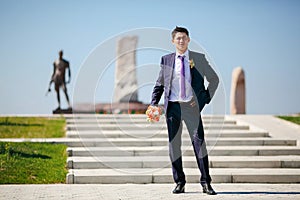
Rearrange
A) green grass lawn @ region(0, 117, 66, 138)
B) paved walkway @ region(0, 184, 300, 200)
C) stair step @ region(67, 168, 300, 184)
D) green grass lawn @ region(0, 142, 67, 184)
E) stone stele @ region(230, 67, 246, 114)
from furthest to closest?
stone stele @ region(230, 67, 246, 114) < green grass lawn @ region(0, 117, 66, 138) < green grass lawn @ region(0, 142, 67, 184) < stair step @ region(67, 168, 300, 184) < paved walkway @ region(0, 184, 300, 200)

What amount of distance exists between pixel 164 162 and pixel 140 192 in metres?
→ 2.25

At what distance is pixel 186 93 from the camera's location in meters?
7.38

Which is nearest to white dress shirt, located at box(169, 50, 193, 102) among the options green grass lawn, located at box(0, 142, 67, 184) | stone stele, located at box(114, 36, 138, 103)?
green grass lawn, located at box(0, 142, 67, 184)

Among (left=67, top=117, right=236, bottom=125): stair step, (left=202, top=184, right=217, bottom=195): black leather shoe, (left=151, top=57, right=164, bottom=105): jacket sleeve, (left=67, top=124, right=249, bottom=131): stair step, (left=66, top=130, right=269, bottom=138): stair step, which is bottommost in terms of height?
(left=202, top=184, right=217, bottom=195): black leather shoe

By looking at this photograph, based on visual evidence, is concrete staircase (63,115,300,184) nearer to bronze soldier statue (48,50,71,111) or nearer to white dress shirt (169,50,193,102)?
white dress shirt (169,50,193,102)

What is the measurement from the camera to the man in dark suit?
24.1 feet

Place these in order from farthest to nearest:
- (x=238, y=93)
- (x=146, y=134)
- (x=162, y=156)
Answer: (x=238, y=93)
(x=146, y=134)
(x=162, y=156)

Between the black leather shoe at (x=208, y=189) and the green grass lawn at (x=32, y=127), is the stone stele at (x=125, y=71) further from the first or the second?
the black leather shoe at (x=208, y=189)

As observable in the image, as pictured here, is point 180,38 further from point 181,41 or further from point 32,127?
point 32,127

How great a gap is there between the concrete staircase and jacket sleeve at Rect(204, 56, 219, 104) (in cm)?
202

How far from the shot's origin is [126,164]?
9.75 meters

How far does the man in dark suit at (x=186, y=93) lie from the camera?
7355 mm

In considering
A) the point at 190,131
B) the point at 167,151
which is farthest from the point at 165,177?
the point at 167,151

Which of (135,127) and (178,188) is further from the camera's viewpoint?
(135,127)
